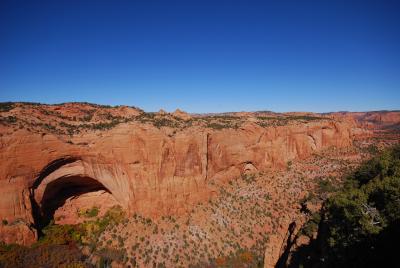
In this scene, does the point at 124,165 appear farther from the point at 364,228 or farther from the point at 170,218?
the point at 364,228

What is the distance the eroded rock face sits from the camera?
2797 centimetres

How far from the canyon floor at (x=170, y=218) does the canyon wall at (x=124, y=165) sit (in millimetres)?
500

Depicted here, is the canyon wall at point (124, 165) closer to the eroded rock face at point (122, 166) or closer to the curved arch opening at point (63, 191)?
the eroded rock face at point (122, 166)

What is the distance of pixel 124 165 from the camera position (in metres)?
33.4

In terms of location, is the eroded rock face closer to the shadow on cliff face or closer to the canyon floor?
the shadow on cliff face

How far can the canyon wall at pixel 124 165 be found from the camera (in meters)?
27.9

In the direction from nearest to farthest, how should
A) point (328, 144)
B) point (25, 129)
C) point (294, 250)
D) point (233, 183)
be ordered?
point (294, 250)
point (25, 129)
point (233, 183)
point (328, 144)

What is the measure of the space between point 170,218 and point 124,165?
8.48m

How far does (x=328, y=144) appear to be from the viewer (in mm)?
54719

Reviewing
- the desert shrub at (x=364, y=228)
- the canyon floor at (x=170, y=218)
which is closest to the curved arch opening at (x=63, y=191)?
the canyon floor at (x=170, y=218)

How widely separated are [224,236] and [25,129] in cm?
2493

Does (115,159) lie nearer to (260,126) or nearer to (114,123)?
(114,123)

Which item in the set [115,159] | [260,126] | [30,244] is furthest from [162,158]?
[260,126]

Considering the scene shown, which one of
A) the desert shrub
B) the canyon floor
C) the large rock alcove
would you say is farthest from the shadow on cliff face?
the desert shrub
